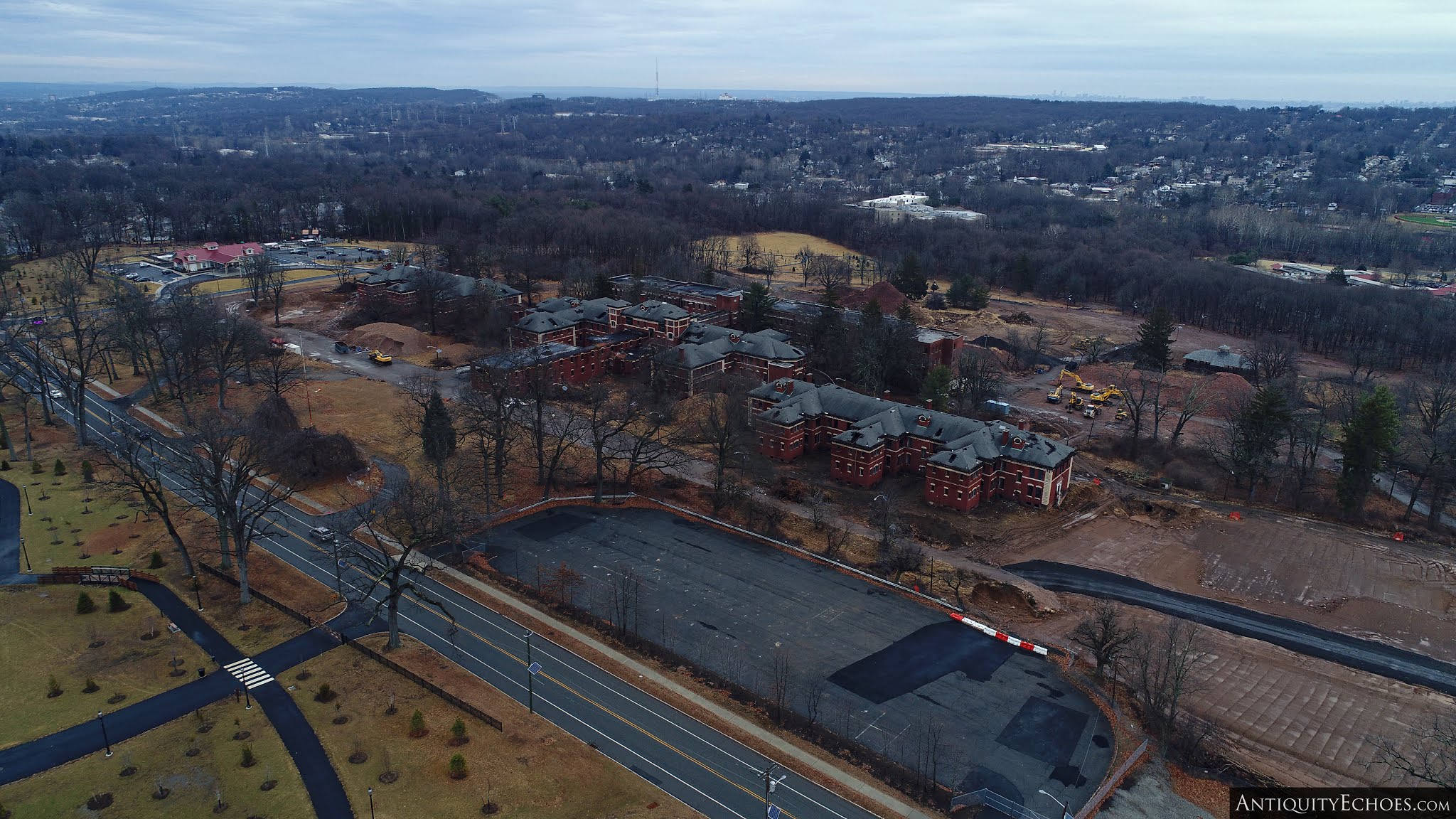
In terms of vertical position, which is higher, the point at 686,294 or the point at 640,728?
the point at 686,294

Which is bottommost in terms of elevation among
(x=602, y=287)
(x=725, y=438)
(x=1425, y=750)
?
(x=1425, y=750)

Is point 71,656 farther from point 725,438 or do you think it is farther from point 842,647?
point 725,438

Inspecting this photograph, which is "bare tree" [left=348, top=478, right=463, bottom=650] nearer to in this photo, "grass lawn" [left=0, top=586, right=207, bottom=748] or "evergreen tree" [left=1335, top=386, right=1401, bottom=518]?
"grass lawn" [left=0, top=586, right=207, bottom=748]

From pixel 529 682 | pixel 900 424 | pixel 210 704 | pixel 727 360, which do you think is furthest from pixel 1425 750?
pixel 727 360

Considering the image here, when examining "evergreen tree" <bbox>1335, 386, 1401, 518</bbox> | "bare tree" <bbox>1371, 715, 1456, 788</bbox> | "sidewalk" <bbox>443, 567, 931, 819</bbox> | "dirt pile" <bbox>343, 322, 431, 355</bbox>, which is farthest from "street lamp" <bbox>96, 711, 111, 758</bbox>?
"evergreen tree" <bbox>1335, 386, 1401, 518</bbox>

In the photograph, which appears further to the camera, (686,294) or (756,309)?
(686,294)

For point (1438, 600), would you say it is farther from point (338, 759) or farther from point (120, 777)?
point (120, 777)

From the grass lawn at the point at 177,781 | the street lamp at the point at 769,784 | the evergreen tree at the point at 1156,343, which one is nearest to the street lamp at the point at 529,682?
the grass lawn at the point at 177,781
